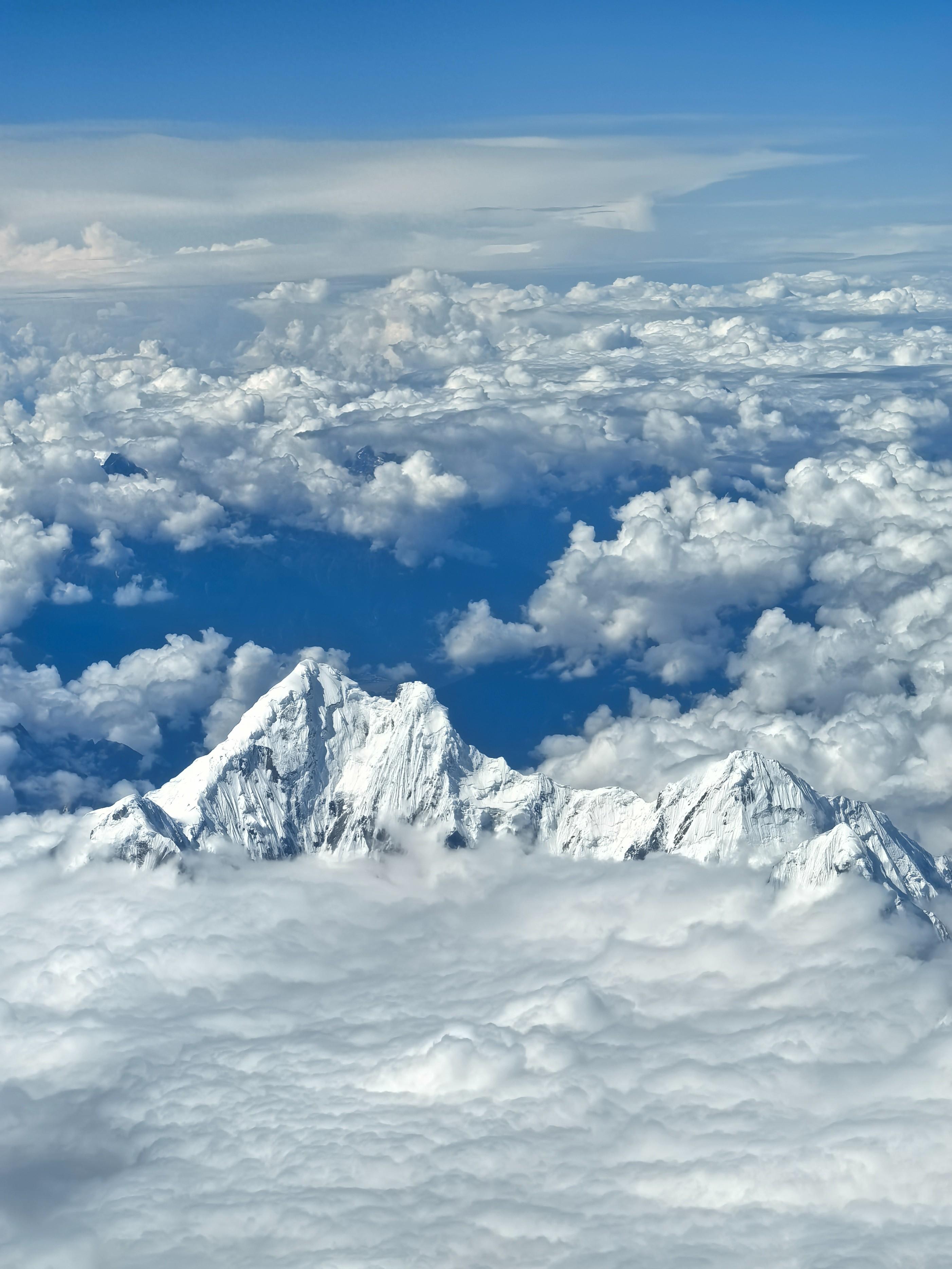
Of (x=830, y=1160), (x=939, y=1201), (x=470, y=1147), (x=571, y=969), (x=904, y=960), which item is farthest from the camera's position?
(x=571, y=969)

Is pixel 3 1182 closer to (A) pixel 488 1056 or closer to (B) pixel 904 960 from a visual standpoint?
(A) pixel 488 1056

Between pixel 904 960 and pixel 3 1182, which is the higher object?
pixel 904 960

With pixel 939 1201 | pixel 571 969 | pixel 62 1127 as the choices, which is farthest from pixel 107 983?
pixel 939 1201

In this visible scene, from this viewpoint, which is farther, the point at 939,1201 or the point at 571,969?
the point at 571,969

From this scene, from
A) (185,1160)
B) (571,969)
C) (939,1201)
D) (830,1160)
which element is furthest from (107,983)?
(939,1201)

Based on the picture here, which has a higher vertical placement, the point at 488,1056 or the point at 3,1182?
the point at 488,1056

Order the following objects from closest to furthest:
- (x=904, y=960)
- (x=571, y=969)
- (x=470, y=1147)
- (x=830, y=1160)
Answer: (x=830, y=1160)
(x=470, y=1147)
(x=904, y=960)
(x=571, y=969)

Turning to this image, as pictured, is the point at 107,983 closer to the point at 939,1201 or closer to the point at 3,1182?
the point at 3,1182

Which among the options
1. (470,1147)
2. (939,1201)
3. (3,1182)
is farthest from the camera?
(3,1182)

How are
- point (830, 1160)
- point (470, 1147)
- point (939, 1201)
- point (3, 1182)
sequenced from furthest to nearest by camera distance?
point (3, 1182) → point (470, 1147) → point (830, 1160) → point (939, 1201)
